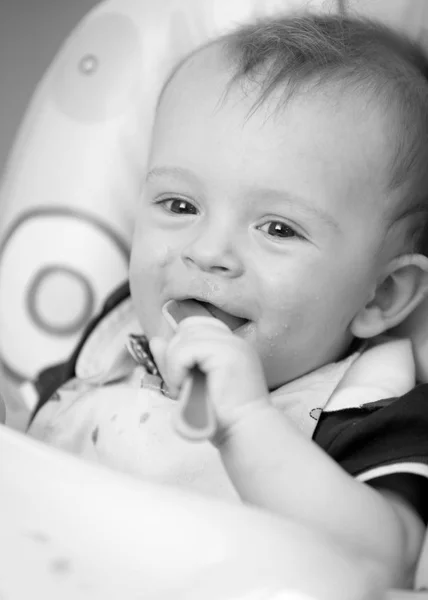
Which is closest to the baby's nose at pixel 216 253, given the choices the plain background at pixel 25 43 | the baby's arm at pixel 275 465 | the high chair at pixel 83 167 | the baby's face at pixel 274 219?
the baby's face at pixel 274 219

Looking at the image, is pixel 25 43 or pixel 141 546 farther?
pixel 25 43

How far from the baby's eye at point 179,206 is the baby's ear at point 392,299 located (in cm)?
17

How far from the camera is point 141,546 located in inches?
16.1

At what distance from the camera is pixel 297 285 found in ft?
2.22

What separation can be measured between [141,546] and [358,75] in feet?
1.46

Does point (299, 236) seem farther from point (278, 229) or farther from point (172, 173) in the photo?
point (172, 173)

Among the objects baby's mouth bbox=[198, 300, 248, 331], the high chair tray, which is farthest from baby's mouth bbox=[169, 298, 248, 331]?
the high chair tray

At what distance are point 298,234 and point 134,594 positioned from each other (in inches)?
14.1

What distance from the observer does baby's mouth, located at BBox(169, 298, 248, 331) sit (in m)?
0.67

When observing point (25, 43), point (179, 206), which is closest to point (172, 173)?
point (179, 206)

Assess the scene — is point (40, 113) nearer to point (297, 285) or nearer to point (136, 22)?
point (136, 22)

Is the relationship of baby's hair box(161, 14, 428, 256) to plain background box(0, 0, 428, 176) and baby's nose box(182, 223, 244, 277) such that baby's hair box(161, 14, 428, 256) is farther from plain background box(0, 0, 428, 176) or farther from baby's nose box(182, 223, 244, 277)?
plain background box(0, 0, 428, 176)

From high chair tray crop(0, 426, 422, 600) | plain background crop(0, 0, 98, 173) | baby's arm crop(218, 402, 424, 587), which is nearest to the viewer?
high chair tray crop(0, 426, 422, 600)

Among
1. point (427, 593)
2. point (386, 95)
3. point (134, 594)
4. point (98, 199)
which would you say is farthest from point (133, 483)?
point (98, 199)
